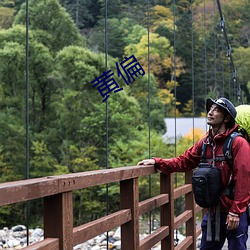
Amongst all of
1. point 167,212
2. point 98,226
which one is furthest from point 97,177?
point 167,212

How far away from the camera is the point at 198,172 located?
1.94 meters

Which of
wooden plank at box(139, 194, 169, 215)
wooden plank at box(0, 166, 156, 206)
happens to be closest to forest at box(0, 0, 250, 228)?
wooden plank at box(139, 194, 169, 215)

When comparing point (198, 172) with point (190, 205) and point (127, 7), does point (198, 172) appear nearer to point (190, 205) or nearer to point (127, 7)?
point (190, 205)

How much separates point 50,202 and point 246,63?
64.8ft

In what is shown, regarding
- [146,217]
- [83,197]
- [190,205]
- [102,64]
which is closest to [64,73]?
[102,64]

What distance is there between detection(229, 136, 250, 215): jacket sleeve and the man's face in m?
0.09

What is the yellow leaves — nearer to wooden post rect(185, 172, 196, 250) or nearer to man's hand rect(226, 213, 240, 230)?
wooden post rect(185, 172, 196, 250)

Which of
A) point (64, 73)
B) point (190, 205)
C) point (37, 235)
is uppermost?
point (64, 73)

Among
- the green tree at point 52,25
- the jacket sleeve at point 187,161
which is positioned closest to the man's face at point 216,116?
the jacket sleeve at point 187,161

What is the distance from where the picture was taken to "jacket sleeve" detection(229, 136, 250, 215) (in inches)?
74.0

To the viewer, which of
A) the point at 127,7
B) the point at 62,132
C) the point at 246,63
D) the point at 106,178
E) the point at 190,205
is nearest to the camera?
the point at 106,178

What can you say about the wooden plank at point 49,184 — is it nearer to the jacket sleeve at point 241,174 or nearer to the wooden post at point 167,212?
the jacket sleeve at point 241,174

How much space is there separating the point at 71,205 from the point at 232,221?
66 centimetres

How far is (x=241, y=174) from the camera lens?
1.88 m
